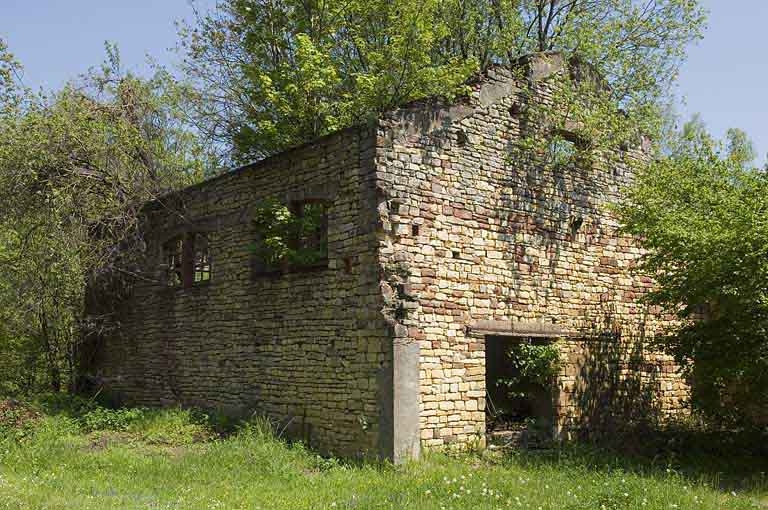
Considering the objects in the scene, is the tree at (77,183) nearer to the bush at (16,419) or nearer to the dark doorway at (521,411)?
the bush at (16,419)

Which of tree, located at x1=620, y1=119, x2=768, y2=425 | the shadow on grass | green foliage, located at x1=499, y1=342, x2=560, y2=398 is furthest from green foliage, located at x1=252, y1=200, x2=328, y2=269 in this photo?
tree, located at x1=620, y1=119, x2=768, y2=425

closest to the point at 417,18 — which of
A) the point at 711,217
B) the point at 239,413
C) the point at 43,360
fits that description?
the point at 711,217

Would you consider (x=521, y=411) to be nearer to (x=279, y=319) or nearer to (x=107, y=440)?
(x=279, y=319)

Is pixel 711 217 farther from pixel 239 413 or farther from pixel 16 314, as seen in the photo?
pixel 16 314

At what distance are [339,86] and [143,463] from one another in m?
10.7

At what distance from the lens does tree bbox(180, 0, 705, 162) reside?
15234 millimetres

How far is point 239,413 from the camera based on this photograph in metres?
11.6

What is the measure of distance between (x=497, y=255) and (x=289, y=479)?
4.65m

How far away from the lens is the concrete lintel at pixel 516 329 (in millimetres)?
10344

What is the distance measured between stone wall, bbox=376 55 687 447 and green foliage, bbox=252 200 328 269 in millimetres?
1672

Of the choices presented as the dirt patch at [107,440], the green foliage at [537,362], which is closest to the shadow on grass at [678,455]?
the green foliage at [537,362]

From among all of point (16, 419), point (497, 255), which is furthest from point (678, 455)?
point (16, 419)

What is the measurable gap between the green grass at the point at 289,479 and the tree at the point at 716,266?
1.92 meters

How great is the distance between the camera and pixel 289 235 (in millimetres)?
11180
